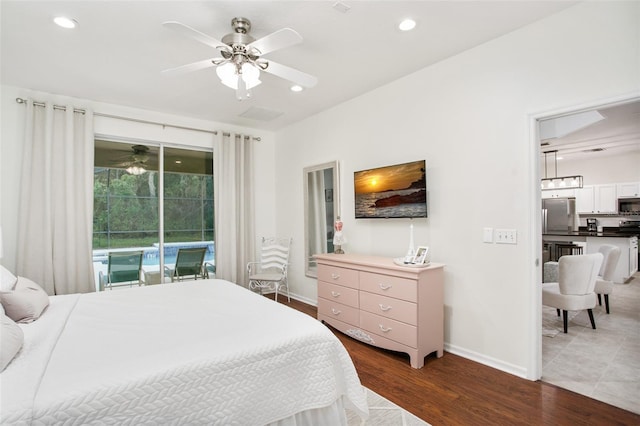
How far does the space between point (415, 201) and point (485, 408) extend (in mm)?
1755

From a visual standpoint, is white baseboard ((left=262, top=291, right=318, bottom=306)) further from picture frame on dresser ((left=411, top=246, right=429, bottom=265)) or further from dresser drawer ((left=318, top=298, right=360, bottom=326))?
picture frame on dresser ((left=411, top=246, right=429, bottom=265))

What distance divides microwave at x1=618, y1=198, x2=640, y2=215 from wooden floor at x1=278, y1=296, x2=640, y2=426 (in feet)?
23.6

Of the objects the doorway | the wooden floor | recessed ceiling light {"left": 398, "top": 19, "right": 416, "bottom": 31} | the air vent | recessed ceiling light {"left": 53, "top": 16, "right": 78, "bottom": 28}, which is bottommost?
the wooden floor

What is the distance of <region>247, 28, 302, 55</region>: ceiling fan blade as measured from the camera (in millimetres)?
1994

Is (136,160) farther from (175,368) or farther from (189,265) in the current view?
(175,368)

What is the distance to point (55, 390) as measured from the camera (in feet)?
3.85

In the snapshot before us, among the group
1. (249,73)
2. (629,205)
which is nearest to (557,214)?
(629,205)

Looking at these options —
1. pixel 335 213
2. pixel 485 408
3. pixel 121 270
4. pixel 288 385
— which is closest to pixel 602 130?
pixel 335 213

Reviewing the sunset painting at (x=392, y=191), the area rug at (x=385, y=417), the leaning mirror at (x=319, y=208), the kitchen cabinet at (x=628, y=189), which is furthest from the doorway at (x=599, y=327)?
the leaning mirror at (x=319, y=208)

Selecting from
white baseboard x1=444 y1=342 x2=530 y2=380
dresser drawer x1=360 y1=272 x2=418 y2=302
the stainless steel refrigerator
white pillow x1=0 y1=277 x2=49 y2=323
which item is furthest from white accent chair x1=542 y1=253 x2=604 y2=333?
the stainless steel refrigerator

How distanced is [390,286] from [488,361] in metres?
1.00

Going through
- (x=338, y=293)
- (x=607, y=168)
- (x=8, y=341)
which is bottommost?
(x=338, y=293)

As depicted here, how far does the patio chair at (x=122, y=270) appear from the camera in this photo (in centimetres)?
418

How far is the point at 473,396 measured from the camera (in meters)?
2.28
